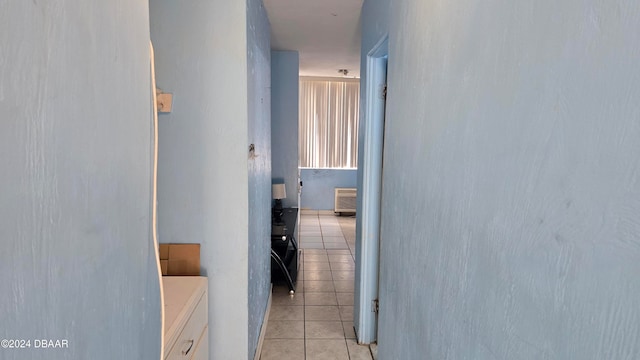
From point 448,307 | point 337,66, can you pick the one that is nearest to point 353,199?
point 337,66

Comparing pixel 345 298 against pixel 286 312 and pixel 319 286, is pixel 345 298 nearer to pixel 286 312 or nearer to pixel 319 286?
pixel 319 286

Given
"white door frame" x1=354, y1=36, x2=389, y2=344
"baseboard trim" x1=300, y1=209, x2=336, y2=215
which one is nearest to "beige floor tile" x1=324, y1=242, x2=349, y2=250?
"baseboard trim" x1=300, y1=209, x2=336, y2=215

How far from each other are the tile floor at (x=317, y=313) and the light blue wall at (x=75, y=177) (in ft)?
6.14

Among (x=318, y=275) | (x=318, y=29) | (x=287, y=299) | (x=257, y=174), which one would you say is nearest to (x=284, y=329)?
(x=287, y=299)

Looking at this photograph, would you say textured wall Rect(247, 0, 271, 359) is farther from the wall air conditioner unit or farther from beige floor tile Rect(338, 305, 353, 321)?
the wall air conditioner unit

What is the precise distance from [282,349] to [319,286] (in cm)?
110

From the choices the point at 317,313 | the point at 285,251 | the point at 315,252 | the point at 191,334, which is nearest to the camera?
the point at 191,334

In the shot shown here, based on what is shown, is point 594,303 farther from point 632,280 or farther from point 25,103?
point 25,103

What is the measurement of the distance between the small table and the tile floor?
0.38 ft

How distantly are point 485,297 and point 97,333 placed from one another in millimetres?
769

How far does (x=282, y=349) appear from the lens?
8.03ft

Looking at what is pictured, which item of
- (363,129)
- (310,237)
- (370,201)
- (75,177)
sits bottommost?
(310,237)

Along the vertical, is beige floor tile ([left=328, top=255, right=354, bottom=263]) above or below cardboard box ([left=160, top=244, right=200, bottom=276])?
below

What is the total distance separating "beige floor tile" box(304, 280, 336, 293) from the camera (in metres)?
3.42
